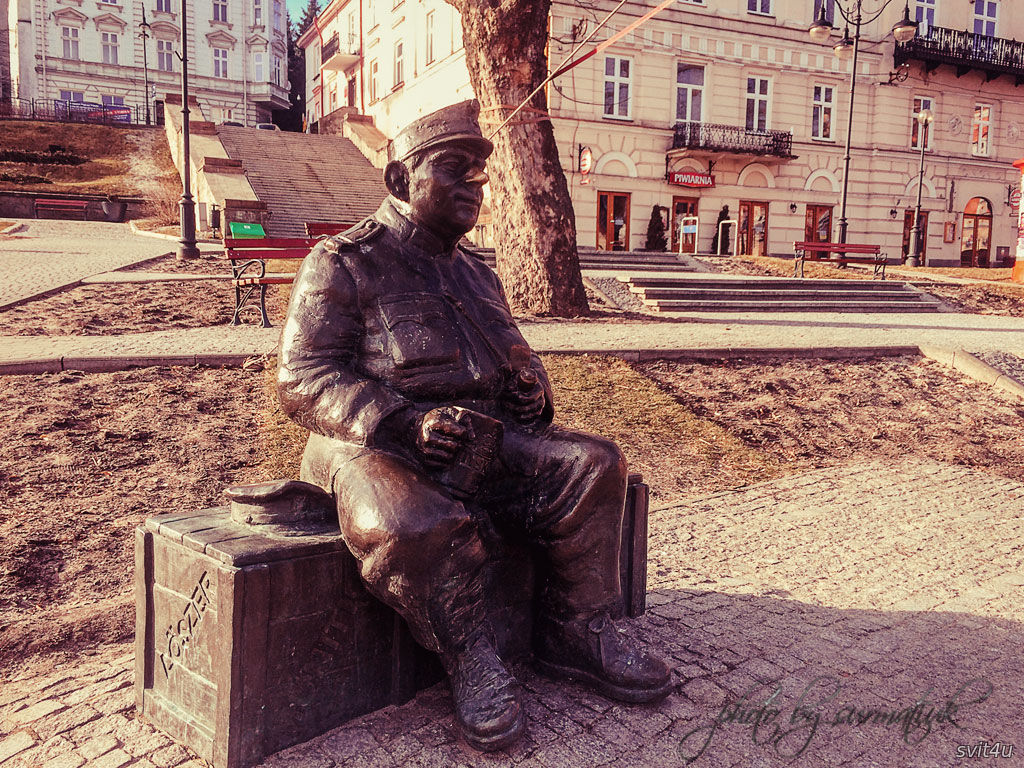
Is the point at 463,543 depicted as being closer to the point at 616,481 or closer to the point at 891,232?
the point at 616,481

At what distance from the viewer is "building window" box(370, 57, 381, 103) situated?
39634 mm

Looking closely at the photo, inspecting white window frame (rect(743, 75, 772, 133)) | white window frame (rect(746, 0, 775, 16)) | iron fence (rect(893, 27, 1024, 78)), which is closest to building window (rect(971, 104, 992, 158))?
iron fence (rect(893, 27, 1024, 78))

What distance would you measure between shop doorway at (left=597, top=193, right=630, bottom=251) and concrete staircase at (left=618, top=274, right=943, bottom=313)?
11.0 metres

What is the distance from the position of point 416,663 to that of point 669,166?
2714 cm

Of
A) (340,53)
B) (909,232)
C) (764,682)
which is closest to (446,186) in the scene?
(764,682)

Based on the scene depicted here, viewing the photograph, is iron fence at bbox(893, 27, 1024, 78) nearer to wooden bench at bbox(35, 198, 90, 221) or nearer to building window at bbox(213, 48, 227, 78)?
wooden bench at bbox(35, 198, 90, 221)

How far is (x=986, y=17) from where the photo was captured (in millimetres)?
32938

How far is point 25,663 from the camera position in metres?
3.32

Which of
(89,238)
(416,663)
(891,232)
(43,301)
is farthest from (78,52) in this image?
(416,663)

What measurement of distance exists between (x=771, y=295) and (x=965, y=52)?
2190cm

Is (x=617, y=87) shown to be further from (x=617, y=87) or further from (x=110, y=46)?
(x=110, y=46)

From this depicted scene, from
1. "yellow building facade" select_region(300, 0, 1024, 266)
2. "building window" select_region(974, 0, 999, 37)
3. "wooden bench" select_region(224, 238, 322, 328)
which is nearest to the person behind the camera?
"wooden bench" select_region(224, 238, 322, 328)

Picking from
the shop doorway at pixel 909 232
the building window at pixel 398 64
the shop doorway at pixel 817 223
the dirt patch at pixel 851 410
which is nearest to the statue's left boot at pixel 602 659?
the dirt patch at pixel 851 410

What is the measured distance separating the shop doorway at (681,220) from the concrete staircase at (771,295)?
11188mm
